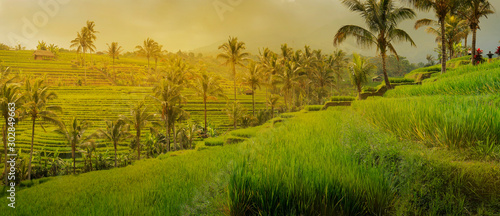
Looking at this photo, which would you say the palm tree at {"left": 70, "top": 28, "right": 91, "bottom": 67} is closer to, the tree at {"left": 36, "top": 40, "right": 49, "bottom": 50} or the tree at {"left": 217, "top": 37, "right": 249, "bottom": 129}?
the tree at {"left": 36, "top": 40, "right": 49, "bottom": 50}

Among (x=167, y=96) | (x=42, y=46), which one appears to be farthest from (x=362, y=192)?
(x=42, y=46)

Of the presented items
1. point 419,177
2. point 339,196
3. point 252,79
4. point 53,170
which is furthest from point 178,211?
point 252,79

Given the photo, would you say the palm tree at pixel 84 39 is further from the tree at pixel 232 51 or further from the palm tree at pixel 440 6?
the palm tree at pixel 440 6

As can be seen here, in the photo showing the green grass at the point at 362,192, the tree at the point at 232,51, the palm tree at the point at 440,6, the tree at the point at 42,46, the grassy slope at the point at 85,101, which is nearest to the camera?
the green grass at the point at 362,192

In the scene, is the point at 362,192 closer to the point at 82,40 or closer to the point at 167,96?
the point at 167,96

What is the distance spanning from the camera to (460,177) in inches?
87.8

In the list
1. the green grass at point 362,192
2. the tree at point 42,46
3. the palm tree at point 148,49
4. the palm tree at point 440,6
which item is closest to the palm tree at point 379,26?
the palm tree at point 440,6

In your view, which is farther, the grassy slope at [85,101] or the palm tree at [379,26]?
the grassy slope at [85,101]

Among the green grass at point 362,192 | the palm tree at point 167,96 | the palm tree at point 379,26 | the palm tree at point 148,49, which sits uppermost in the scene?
the palm tree at point 148,49

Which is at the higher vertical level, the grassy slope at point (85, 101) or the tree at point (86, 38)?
the tree at point (86, 38)

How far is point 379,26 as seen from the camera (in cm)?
1992

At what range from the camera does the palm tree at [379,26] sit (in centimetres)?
1964

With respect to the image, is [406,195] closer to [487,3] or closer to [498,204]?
[498,204]

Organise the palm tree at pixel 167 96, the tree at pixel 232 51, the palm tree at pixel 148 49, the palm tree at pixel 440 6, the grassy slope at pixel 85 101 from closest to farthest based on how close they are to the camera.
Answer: the palm tree at pixel 440 6, the palm tree at pixel 167 96, the grassy slope at pixel 85 101, the tree at pixel 232 51, the palm tree at pixel 148 49
